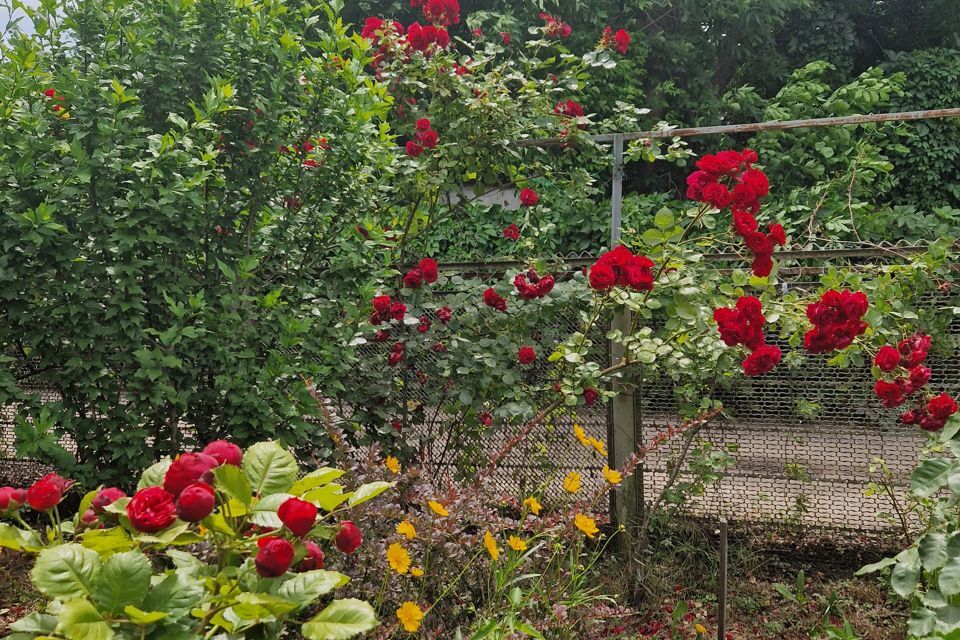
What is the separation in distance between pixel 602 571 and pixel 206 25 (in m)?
2.48

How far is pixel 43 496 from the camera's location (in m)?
1.22

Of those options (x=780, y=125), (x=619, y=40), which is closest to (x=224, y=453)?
(x=780, y=125)

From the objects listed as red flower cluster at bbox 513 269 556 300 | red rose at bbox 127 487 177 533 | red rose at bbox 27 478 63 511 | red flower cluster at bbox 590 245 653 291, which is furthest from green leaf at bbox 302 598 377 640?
red flower cluster at bbox 513 269 556 300

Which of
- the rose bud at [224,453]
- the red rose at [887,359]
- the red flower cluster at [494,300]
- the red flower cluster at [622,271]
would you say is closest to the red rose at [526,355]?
the red flower cluster at [494,300]

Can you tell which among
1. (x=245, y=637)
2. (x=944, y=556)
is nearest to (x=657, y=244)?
(x=944, y=556)

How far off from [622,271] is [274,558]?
6.00 ft

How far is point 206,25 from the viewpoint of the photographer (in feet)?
8.71

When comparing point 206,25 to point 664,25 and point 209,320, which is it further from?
point 664,25

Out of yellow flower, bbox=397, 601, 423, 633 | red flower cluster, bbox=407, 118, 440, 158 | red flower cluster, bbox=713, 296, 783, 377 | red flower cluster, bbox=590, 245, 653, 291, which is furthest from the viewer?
red flower cluster, bbox=407, 118, 440, 158

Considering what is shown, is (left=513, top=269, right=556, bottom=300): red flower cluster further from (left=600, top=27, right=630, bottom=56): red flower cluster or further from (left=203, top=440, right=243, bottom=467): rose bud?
(left=203, top=440, right=243, bottom=467): rose bud

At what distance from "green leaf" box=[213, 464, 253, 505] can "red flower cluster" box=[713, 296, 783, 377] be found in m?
1.77

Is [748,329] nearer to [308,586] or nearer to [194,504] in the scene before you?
[308,586]

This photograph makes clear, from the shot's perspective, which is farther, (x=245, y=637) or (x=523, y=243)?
(x=523, y=243)

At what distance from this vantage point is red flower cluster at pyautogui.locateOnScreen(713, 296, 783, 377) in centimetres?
244
